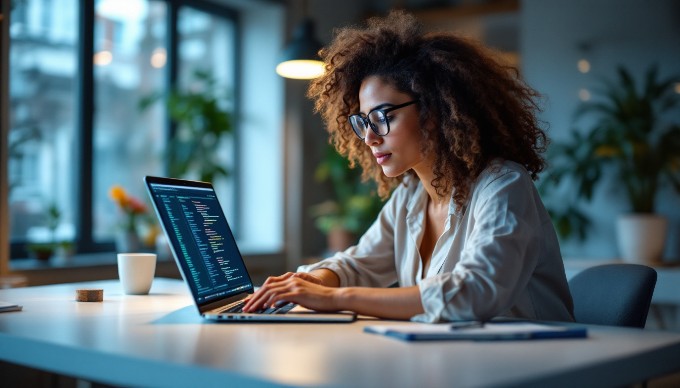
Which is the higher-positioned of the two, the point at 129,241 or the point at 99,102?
the point at 99,102

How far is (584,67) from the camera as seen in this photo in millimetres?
4699

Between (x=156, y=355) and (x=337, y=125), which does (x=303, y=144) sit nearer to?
(x=337, y=125)

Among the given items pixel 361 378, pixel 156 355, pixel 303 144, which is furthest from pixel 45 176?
pixel 361 378

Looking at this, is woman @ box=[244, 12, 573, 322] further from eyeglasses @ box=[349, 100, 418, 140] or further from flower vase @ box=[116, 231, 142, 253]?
flower vase @ box=[116, 231, 142, 253]

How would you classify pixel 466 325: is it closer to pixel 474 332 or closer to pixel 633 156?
pixel 474 332

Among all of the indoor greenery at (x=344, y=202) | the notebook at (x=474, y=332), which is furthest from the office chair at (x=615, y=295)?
the indoor greenery at (x=344, y=202)

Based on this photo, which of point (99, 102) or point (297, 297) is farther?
point (99, 102)

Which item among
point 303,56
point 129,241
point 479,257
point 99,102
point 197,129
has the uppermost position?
point 303,56

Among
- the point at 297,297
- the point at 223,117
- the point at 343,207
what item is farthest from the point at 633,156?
the point at 297,297

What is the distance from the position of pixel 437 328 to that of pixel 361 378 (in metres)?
0.39

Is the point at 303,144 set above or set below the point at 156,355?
above

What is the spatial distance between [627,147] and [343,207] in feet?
6.37

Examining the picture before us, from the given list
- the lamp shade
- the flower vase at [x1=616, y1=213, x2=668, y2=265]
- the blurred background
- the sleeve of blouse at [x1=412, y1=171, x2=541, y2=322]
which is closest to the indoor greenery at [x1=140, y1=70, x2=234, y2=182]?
the blurred background

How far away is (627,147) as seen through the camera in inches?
167
